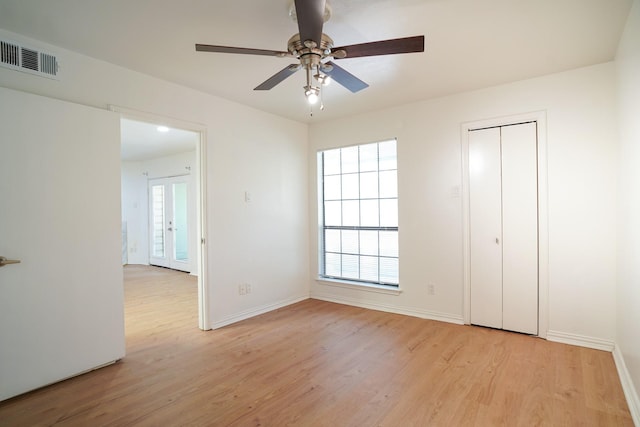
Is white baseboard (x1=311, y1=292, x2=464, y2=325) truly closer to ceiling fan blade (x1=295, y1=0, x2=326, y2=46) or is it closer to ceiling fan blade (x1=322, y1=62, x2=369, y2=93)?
ceiling fan blade (x1=322, y1=62, x2=369, y2=93)

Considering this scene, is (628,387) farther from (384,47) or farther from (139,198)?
(139,198)

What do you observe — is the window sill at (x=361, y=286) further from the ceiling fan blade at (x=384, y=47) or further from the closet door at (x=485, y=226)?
the ceiling fan blade at (x=384, y=47)

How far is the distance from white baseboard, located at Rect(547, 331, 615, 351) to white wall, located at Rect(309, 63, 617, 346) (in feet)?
0.04

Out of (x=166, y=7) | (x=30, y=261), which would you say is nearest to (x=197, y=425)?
(x=30, y=261)

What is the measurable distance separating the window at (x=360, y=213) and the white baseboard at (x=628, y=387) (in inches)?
82.8

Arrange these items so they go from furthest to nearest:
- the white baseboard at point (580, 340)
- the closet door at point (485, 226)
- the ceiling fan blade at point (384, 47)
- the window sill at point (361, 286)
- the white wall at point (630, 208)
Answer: the window sill at point (361, 286)
the closet door at point (485, 226)
the white baseboard at point (580, 340)
the white wall at point (630, 208)
the ceiling fan blade at point (384, 47)

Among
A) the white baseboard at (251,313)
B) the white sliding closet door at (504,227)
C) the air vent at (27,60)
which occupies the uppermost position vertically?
the air vent at (27,60)

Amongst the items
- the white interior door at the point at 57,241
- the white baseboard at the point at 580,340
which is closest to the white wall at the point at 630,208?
the white baseboard at the point at 580,340

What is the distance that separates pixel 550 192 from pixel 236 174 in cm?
326

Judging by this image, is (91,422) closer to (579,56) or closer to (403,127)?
(403,127)

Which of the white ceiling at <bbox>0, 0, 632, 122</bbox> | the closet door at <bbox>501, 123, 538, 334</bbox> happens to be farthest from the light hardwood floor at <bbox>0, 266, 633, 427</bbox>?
the white ceiling at <bbox>0, 0, 632, 122</bbox>

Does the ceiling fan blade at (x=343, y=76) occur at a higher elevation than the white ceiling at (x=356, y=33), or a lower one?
lower

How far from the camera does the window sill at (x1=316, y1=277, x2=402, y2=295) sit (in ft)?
13.1

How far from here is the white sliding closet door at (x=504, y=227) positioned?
316 cm
